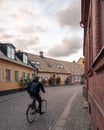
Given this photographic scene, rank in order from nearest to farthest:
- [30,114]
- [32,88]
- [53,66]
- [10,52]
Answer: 1. [30,114]
2. [32,88]
3. [10,52]
4. [53,66]

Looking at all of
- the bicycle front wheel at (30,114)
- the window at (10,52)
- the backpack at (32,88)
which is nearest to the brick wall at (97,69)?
the bicycle front wheel at (30,114)

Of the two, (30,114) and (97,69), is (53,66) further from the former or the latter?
(97,69)

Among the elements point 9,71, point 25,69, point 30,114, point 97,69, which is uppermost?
point 25,69

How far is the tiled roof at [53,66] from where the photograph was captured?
5150 centimetres

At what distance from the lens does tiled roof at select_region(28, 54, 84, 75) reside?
51497 millimetres

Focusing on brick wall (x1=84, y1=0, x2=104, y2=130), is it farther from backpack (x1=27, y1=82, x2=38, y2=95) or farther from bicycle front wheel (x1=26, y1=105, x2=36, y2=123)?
backpack (x1=27, y1=82, x2=38, y2=95)

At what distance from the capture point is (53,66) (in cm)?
5866

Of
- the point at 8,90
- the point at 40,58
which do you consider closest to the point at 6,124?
the point at 8,90

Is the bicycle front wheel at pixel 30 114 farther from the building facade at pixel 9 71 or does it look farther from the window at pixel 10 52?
the window at pixel 10 52

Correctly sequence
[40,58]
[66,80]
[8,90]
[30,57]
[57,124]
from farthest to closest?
[66,80]
[40,58]
[30,57]
[8,90]
[57,124]

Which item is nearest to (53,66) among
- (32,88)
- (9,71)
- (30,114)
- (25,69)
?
(25,69)

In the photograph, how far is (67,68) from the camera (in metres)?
66.6

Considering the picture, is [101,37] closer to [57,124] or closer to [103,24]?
[103,24]

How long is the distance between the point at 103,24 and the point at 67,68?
61.8m
